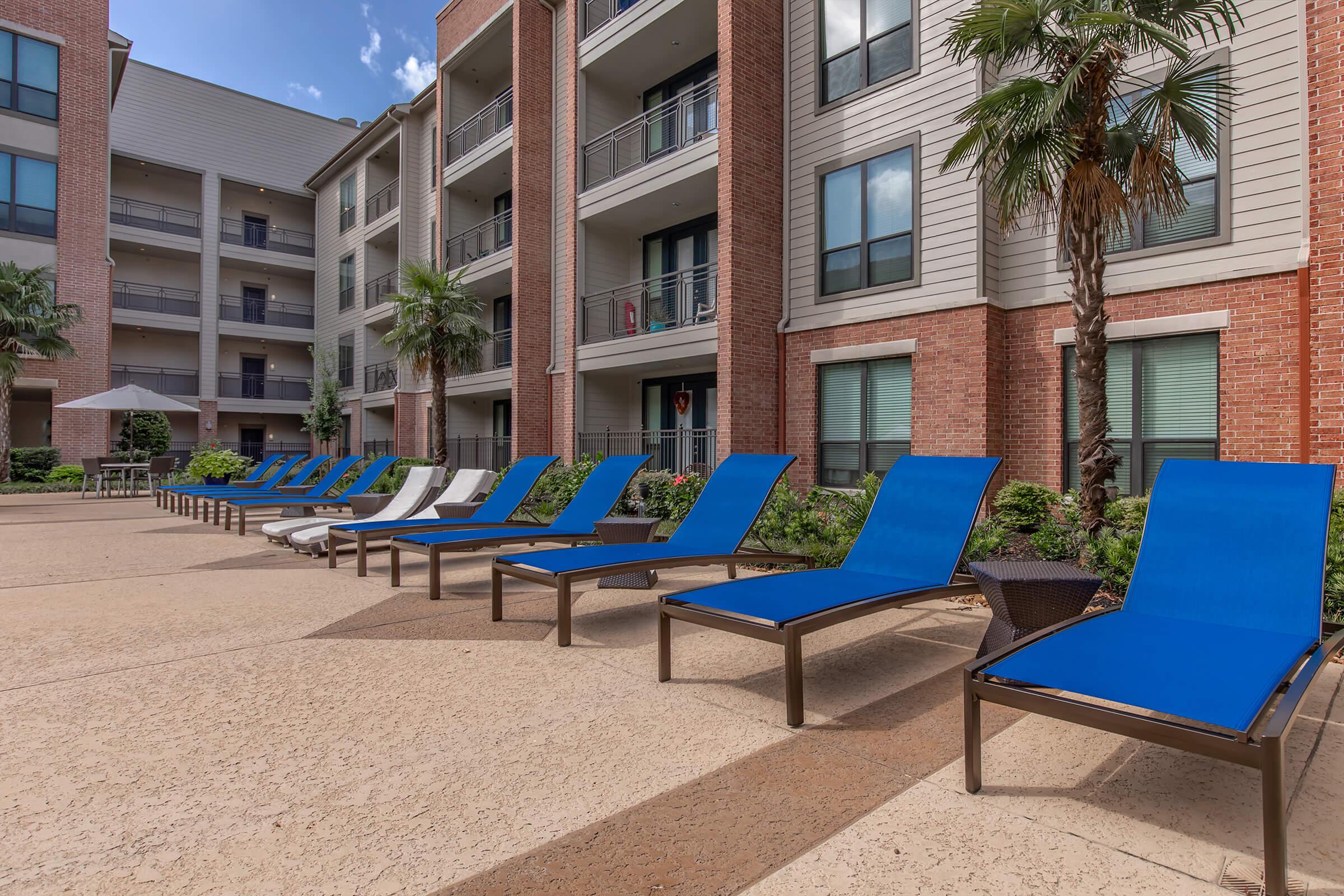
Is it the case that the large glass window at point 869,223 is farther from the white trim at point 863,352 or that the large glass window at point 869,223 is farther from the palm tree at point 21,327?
the palm tree at point 21,327

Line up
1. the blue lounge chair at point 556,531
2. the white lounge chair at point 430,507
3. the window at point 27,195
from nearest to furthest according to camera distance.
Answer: the blue lounge chair at point 556,531 → the white lounge chair at point 430,507 → the window at point 27,195

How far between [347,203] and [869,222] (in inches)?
914

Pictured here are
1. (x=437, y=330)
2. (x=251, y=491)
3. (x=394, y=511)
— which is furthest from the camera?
(x=437, y=330)

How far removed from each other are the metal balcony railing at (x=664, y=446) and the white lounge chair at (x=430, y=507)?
13.8 ft

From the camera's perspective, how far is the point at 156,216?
28.9m

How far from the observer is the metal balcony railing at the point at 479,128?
59.7ft

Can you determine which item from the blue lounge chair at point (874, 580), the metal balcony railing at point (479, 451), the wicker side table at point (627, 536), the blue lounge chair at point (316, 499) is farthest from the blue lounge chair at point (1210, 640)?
the metal balcony railing at point (479, 451)

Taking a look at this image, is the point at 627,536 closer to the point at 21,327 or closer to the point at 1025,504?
the point at 1025,504

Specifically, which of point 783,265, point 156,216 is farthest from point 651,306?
point 156,216

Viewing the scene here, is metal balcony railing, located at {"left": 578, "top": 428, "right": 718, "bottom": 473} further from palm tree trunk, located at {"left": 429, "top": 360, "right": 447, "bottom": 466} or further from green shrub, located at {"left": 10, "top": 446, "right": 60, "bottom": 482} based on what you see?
green shrub, located at {"left": 10, "top": 446, "right": 60, "bottom": 482}

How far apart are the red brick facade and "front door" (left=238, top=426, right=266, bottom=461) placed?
23.0 ft

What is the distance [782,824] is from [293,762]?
6.33ft

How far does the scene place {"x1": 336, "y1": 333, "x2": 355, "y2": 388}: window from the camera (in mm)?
26266

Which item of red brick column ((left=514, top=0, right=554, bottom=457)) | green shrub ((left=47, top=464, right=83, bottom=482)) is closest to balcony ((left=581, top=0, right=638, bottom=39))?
red brick column ((left=514, top=0, right=554, bottom=457))
